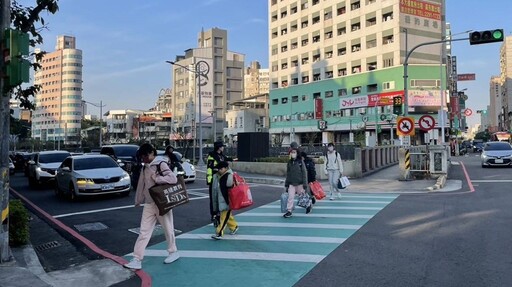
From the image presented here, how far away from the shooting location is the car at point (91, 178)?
1420cm

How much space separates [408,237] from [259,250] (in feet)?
9.42

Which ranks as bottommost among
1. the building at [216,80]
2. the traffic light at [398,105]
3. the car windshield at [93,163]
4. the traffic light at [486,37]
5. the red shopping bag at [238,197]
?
the red shopping bag at [238,197]

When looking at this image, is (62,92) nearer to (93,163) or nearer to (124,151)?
(124,151)

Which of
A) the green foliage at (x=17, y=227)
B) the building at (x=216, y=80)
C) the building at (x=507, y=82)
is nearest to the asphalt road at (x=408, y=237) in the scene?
the green foliage at (x=17, y=227)

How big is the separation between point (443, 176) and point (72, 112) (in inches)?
5203

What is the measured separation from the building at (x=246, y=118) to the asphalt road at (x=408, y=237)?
239 feet

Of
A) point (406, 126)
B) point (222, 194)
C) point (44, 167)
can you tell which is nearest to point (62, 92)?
point (44, 167)

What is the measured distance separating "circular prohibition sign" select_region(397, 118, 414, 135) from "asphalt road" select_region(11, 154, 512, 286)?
397 cm

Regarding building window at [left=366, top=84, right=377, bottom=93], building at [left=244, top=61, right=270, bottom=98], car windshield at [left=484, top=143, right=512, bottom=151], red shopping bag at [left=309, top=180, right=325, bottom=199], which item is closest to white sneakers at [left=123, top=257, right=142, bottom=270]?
red shopping bag at [left=309, top=180, right=325, bottom=199]

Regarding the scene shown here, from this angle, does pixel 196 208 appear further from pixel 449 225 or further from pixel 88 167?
pixel 449 225

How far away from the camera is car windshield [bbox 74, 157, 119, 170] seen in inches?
602

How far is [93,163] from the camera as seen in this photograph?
1557 centimetres

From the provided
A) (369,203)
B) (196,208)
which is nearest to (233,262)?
(196,208)

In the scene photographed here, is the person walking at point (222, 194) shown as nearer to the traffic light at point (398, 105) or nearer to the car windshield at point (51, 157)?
the traffic light at point (398, 105)
